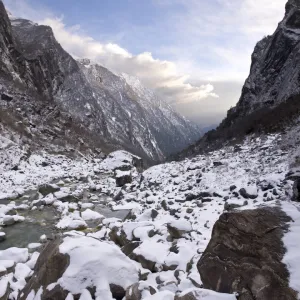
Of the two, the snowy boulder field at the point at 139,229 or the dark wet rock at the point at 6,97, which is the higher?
the dark wet rock at the point at 6,97

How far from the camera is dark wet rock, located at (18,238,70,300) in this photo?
570 cm

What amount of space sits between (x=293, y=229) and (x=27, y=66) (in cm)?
10091

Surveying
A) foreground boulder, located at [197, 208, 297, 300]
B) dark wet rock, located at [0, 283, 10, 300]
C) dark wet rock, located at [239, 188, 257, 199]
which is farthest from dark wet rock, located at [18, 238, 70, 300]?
dark wet rock, located at [239, 188, 257, 199]

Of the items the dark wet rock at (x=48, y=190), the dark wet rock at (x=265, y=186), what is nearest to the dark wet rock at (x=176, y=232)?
the dark wet rock at (x=265, y=186)

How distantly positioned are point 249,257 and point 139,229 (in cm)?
552

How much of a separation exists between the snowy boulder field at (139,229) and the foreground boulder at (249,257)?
0.15 feet

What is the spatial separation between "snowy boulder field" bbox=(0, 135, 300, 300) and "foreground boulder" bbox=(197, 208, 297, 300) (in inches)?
1.8

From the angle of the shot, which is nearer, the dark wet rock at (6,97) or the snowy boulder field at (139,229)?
the snowy boulder field at (139,229)

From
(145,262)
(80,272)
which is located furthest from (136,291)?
(145,262)

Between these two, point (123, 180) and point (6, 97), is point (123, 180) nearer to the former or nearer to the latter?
point (123, 180)

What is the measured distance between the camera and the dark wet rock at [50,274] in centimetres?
570

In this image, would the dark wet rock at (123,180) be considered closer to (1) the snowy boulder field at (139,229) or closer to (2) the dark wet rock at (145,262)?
(1) the snowy boulder field at (139,229)

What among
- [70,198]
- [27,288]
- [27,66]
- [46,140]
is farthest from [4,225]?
[27,66]

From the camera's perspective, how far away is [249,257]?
16.3ft
